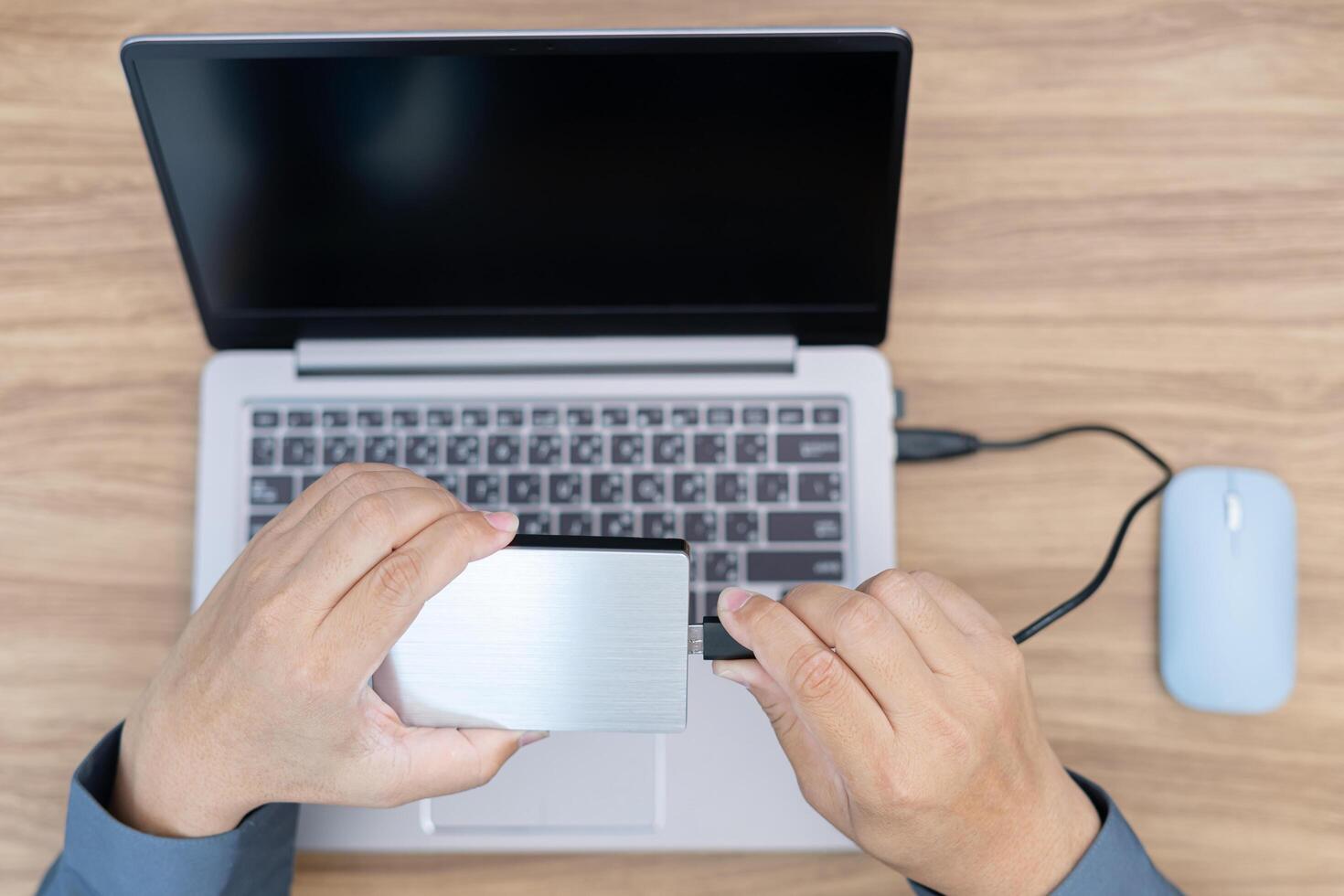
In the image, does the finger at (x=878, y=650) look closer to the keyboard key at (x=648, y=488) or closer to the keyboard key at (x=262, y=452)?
the keyboard key at (x=648, y=488)

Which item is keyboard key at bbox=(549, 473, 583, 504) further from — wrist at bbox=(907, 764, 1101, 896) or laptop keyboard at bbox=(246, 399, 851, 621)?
wrist at bbox=(907, 764, 1101, 896)

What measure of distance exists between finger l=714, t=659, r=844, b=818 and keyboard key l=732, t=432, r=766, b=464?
171mm

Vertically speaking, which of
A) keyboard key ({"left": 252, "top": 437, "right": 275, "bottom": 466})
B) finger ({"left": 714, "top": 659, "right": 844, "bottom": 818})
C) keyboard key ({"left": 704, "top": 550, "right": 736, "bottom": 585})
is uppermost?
keyboard key ({"left": 252, "top": 437, "right": 275, "bottom": 466})

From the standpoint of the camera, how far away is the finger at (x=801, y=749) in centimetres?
58

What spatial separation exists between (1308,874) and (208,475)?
31.6 inches

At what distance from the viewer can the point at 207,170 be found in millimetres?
647

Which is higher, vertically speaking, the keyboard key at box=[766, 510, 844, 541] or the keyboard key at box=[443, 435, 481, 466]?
the keyboard key at box=[443, 435, 481, 466]

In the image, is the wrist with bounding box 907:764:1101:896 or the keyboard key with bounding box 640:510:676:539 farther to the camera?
the keyboard key with bounding box 640:510:676:539

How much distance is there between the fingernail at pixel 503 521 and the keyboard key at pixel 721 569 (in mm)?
184

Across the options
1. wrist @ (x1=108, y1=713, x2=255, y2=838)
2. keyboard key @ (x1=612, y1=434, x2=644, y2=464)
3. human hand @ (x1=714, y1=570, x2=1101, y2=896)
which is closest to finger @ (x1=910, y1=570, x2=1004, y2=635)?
human hand @ (x1=714, y1=570, x2=1101, y2=896)

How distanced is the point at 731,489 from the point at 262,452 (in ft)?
1.08

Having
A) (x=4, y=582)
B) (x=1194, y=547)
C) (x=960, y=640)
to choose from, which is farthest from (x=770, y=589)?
(x=4, y=582)

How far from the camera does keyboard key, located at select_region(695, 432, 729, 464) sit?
0.71 meters

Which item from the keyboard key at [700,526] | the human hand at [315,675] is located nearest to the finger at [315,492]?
the human hand at [315,675]
